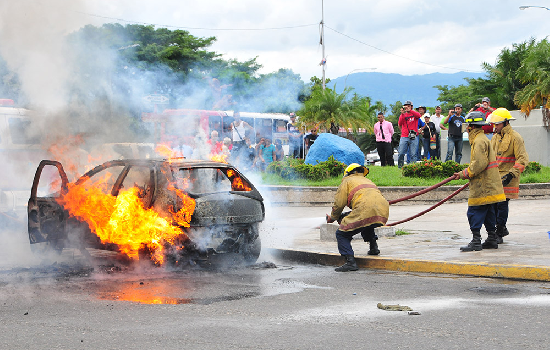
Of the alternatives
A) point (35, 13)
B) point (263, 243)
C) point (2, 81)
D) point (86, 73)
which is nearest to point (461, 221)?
point (263, 243)

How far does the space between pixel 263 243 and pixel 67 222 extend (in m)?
3.09

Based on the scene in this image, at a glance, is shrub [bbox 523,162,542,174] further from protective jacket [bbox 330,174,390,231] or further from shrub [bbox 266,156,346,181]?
protective jacket [bbox 330,174,390,231]

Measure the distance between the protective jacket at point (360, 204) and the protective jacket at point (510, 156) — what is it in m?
2.11

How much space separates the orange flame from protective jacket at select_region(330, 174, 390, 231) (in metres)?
1.82

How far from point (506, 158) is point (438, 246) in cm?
155

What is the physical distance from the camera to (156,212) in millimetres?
7316

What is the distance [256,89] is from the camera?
51.7 ft

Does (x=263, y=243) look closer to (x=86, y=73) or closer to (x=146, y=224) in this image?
(x=146, y=224)

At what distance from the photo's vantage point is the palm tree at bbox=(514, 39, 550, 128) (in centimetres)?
2419

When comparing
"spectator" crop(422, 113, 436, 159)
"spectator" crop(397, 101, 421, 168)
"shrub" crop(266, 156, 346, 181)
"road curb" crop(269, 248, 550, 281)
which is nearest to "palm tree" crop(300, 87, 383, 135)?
"spectator" crop(422, 113, 436, 159)

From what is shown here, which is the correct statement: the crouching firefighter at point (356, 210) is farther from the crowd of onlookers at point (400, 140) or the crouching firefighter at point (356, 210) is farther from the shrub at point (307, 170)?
the shrub at point (307, 170)

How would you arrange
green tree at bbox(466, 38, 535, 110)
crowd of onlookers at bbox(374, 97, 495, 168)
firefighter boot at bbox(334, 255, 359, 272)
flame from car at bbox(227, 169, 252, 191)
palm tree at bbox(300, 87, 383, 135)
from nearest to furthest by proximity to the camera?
firefighter boot at bbox(334, 255, 359, 272) → flame from car at bbox(227, 169, 252, 191) → crowd of onlookers at bbox(374, 97, 495, 168) → palm tree at bbox(300, 87, 383, 135) → green tree at bbox(466, 38, 535, 110)

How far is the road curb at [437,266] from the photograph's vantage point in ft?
21.6

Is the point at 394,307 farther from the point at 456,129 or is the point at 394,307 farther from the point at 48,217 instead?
the point at 456,129
